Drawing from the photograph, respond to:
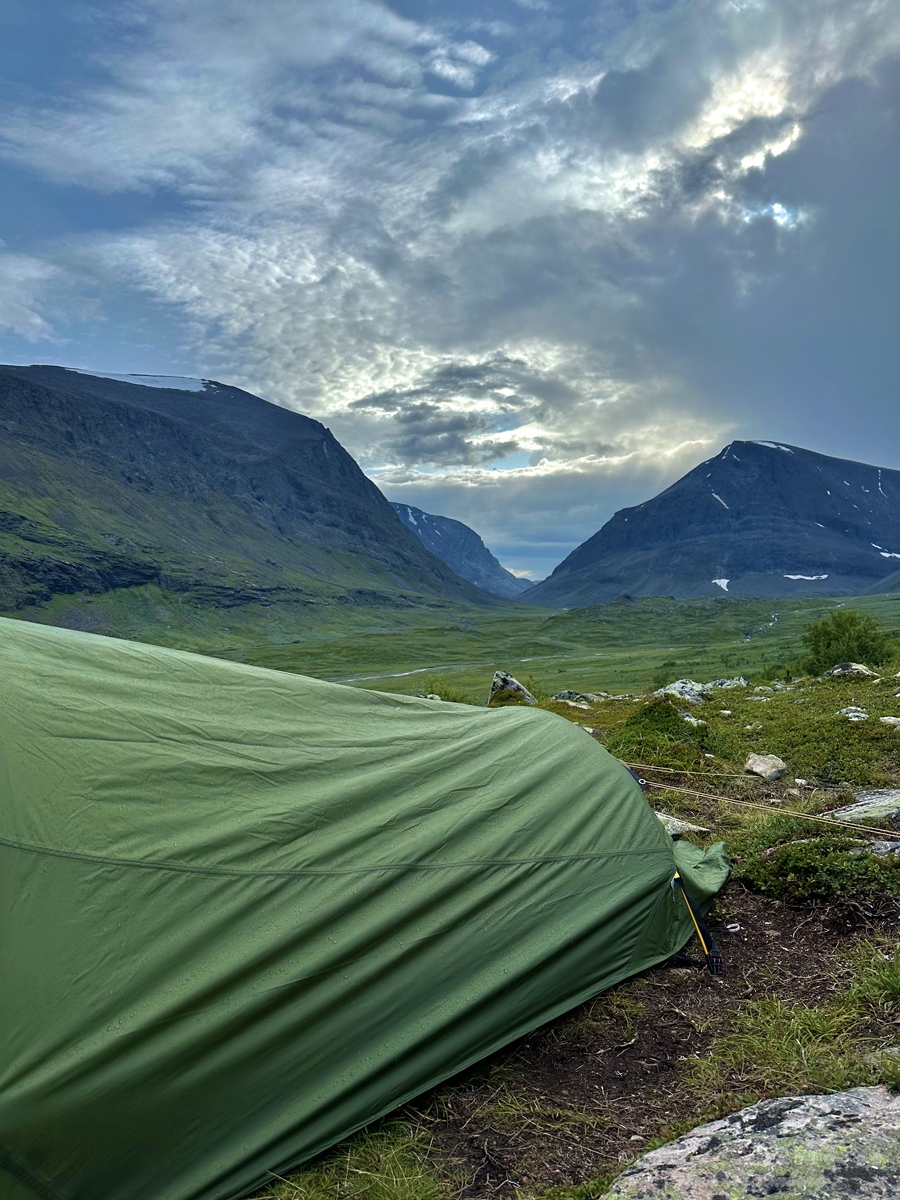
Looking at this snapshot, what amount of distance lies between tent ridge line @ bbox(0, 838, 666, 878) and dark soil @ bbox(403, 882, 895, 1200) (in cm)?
121

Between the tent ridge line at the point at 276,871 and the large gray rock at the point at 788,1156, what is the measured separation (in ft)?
7.00

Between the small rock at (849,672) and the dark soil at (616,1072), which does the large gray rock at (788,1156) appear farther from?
the small rock at (849,672)

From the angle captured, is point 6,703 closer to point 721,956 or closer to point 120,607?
point 721,956

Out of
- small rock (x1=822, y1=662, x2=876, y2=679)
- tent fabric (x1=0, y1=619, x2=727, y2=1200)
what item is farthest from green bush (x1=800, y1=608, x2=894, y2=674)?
tent fabric (x1=0, y1=619, x2=727, y2=1200)

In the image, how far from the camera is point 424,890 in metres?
5.36

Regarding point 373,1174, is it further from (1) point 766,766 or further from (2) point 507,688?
(2) point 507,688

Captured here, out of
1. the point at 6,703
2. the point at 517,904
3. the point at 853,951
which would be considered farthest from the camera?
the point at 853,951

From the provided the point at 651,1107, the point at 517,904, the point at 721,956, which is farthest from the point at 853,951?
the point at 517,904

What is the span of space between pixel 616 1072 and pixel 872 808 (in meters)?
5.61

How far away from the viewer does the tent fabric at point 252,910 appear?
13.9ft

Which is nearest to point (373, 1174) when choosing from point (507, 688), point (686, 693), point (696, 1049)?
point (696, 1049)

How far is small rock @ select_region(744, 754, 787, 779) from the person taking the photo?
1183cm

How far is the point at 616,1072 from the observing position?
5.14 metres

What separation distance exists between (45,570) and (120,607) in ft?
55.0
